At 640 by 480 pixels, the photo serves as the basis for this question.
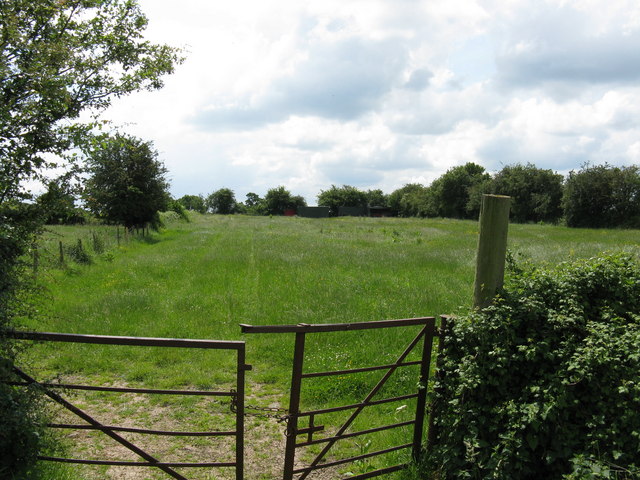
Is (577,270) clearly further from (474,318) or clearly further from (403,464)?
(403,464)

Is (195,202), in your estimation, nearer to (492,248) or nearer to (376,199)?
(376,199)

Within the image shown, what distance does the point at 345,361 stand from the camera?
871 centimetres

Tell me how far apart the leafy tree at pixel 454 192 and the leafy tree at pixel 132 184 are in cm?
7141

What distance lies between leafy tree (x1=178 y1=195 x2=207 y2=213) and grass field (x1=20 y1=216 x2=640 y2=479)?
138 meters

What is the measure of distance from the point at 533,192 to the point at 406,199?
53049 mm

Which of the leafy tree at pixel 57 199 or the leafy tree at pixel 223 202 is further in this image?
the leafy tree at pixel 223 202

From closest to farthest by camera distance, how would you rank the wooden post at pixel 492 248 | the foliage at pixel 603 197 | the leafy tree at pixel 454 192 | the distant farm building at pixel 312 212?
the wooden post at pixel 492 248
the foliage at pixel 603 197
the leafy tree at pixel 454 192
the distant farm building at pixel 312 212

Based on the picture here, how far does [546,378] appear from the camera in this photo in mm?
4480

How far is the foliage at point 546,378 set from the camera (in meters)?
4.12

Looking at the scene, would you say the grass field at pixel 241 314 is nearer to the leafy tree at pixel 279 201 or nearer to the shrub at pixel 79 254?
the shrub at pixel 79 254

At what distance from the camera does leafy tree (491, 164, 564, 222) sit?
7206cm

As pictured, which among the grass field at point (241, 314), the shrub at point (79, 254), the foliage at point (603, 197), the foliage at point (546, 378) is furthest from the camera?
the foliage at point (603, 197)

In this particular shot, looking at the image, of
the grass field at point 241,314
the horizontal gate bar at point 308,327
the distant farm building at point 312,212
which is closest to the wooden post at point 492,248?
the grass field at point 241,314

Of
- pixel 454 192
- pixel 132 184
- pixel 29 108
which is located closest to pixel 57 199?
pixel 29 108
